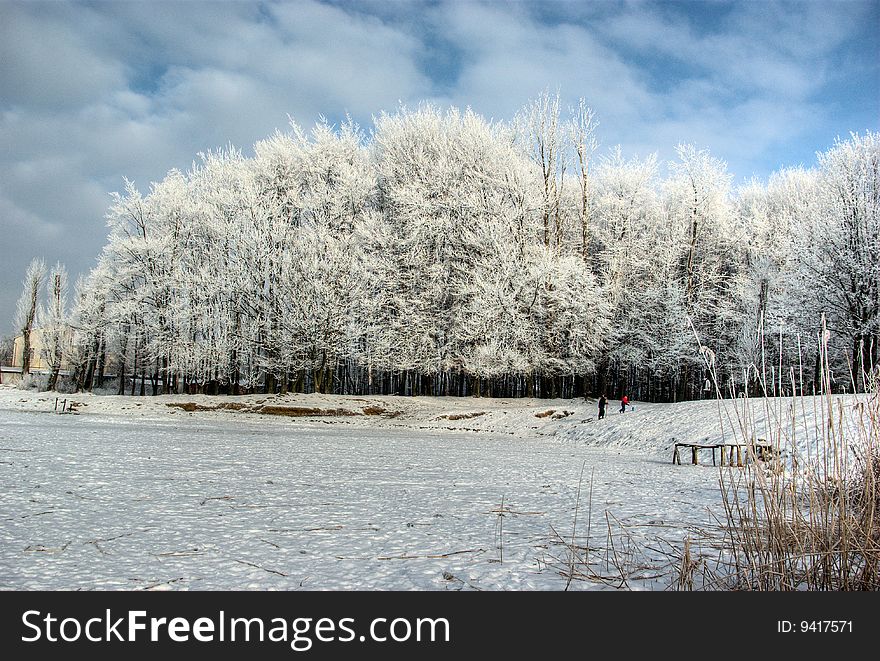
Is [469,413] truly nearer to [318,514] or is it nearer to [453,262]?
[453,262]

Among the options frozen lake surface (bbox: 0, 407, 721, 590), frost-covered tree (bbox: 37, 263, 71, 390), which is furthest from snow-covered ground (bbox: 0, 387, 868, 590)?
frost-covered tree (bbox: 37, 263, 71, 390)

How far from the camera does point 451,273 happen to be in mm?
28562

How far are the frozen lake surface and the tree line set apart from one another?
17506 mm

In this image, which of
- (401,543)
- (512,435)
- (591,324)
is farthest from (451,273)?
(401,543)

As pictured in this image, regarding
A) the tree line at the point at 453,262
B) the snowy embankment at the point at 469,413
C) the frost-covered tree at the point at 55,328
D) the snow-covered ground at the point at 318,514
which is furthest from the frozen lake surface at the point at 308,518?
the frost-covered tree at the point at 55,328

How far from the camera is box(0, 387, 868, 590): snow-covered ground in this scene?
10.3 feet

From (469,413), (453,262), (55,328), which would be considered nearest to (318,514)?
(469,413)

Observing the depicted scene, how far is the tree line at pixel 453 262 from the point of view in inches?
1041

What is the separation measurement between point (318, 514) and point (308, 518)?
178 millimetres

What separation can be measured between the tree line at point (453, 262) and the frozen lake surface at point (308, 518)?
17506mm

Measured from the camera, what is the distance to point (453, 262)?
28.2 meters

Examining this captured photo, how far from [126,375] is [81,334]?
9185mm

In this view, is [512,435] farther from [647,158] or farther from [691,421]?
[647,158]

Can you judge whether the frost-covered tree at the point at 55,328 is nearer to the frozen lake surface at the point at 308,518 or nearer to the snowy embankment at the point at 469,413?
the snowy embankment at the point at 469,413
